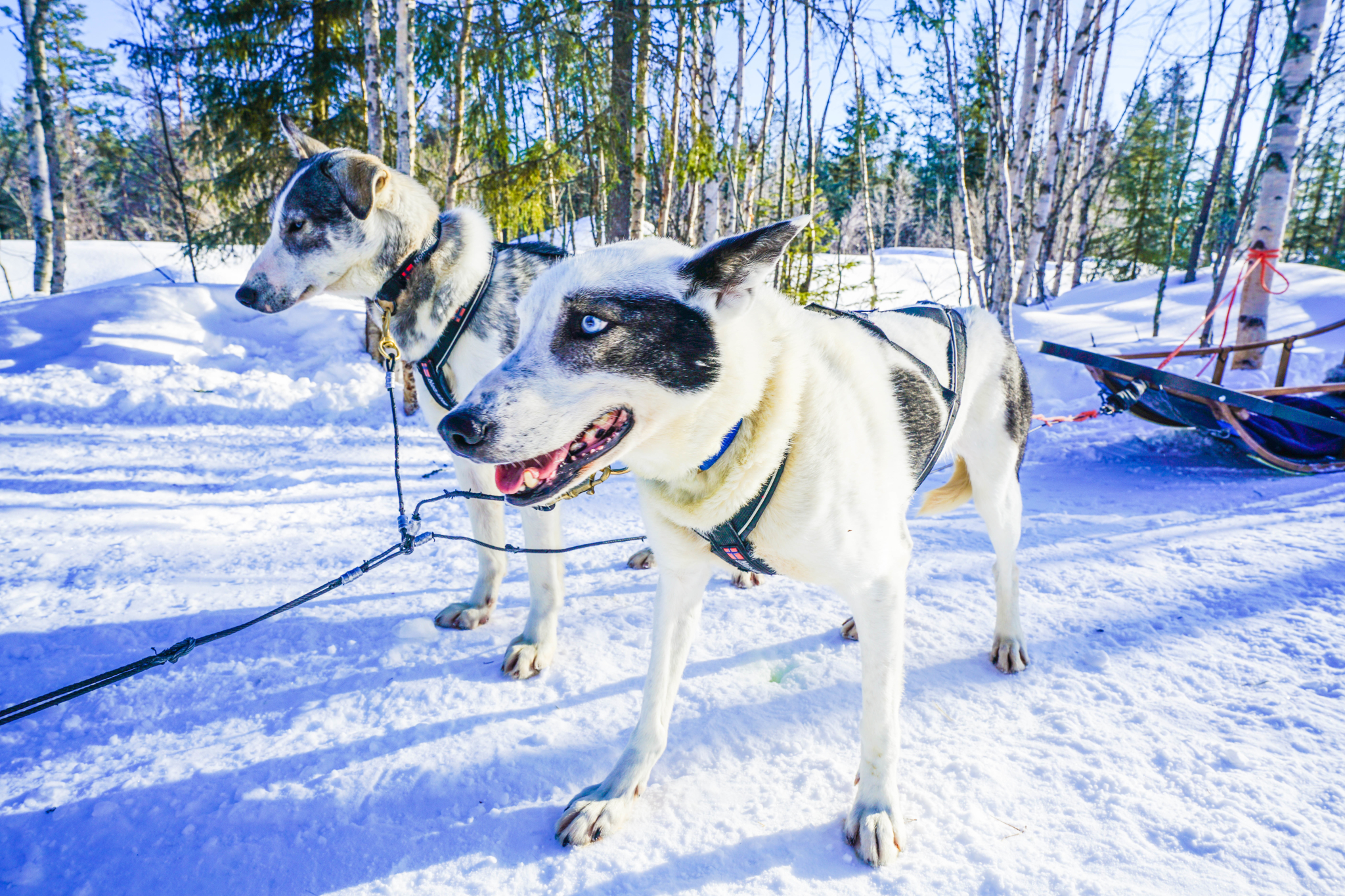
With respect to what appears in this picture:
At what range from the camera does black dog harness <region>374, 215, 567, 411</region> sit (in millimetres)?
2430

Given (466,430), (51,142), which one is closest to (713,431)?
(466,430)

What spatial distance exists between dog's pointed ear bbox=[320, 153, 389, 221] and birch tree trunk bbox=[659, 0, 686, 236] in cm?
424

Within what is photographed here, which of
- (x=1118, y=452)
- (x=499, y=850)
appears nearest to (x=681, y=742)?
(x=499, y=850)

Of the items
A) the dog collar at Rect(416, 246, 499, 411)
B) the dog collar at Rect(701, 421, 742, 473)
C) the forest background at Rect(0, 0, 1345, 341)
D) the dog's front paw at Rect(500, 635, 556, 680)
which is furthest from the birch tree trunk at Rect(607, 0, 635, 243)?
the dog collar at Rect(701, 421, 742, 473)

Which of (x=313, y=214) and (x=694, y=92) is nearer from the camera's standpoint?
(x=313, y=214)

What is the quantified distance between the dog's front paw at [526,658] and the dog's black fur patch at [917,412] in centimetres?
156

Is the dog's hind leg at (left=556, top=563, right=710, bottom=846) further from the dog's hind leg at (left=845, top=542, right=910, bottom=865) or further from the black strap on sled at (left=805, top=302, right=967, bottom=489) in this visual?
the black strap on sled at (left=805, top=302, right=967, bottom=489)

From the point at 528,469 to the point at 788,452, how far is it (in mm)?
641

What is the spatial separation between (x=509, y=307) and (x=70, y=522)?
3246mm

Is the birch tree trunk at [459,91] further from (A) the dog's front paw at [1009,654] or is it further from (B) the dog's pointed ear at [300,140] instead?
(A) the dog's front paw at [1009,654]

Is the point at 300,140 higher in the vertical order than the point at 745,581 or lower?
higher

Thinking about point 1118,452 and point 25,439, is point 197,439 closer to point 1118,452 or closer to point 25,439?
point 25,439

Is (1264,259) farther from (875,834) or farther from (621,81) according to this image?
(875,834)

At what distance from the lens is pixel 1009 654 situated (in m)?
2.37
